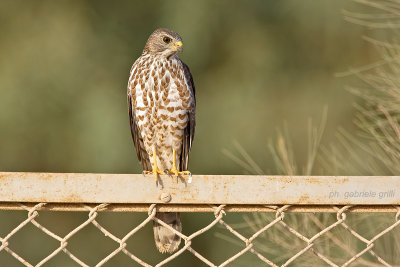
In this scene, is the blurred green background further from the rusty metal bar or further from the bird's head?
the rusty metal bar

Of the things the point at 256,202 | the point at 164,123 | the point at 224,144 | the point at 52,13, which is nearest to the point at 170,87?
the point at 164,123

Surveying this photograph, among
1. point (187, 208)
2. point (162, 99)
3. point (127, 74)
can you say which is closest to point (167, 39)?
point (162, 99)

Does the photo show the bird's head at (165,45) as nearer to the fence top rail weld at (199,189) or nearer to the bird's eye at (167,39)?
the bird's eye at (167,39)

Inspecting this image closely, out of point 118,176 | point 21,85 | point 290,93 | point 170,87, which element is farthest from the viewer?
point 290,93

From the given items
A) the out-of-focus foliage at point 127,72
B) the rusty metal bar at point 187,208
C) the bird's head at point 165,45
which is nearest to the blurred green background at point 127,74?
the out-of-focus foliage at point 127,72

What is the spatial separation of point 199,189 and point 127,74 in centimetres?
499

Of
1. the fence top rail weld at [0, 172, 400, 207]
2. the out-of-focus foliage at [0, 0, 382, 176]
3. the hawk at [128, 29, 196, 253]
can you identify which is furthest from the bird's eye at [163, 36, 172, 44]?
the out-of-focus foliage at [0, 0, 382, 176]

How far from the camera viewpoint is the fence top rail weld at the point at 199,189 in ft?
5.38

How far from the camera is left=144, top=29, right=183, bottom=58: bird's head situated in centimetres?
350

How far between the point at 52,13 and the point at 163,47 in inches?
133

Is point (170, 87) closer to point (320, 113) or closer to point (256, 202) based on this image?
point (256, 202)

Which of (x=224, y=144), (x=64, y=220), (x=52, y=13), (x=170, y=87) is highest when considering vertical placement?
(x=52, y=13)

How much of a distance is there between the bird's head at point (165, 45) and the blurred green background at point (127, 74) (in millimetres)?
2692

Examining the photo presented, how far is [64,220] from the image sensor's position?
693 centimetres
